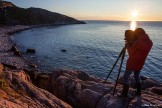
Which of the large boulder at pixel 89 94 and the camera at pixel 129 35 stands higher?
the camera at pixel 129 35

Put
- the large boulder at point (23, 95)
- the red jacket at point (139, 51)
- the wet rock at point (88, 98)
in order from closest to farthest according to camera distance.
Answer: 1. the large boulder at point (23, 95)
2. the red jacket at point (139, 51)
3. the wet rock at point (88, 98)

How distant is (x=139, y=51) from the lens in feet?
29.9

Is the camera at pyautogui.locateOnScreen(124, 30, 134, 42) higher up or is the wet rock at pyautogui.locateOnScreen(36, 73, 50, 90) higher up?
the camera at pyautogui.locateOnScreen(124, 30, 134, 42)

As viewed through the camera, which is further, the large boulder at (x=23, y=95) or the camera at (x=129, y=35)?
the camera at (x=129, y=35)

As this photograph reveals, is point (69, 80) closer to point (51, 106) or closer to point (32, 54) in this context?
point (51, 106)

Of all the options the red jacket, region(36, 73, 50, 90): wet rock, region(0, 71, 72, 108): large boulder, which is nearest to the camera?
the red jacket

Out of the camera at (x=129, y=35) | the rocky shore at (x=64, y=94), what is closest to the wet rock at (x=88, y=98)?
the rocky shore at (x=64, y=94)

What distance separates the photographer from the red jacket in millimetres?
8973

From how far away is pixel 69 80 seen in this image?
12.3 meters

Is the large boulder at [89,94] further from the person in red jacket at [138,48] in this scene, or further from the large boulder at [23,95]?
the large boulder at [23,95]

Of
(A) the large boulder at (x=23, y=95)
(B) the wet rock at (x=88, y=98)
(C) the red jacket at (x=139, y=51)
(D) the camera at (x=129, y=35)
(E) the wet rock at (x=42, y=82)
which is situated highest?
(D) the camera at (x=129, y=35)

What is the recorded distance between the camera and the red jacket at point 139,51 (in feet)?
29.4

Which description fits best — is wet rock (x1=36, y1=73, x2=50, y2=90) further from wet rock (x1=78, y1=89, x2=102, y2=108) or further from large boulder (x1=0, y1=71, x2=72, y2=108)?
large boulder (x1=0, y1=71, x2=72, y2=108)

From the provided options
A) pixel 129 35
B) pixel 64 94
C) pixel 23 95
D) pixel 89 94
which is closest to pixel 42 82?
pixel 64 94
